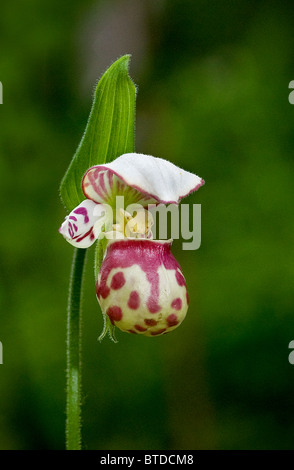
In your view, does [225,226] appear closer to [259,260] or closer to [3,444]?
[259,260]

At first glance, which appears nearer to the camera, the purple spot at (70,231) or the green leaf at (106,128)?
the purple spot at (70,231)

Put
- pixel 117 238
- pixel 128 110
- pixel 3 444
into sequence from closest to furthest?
pixel 117 238 < pixel 128 110 < pixel 3 444

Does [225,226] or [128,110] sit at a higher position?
[128,110]

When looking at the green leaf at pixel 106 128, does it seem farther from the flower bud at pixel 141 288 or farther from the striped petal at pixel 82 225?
the flower bud at pixel 141 288

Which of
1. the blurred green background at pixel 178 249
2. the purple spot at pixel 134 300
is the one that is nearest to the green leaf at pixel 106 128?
the purple spot at pixel 134 300

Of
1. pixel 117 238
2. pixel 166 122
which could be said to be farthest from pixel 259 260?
pixel 117 238

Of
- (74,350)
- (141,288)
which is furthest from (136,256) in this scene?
(74,350)
